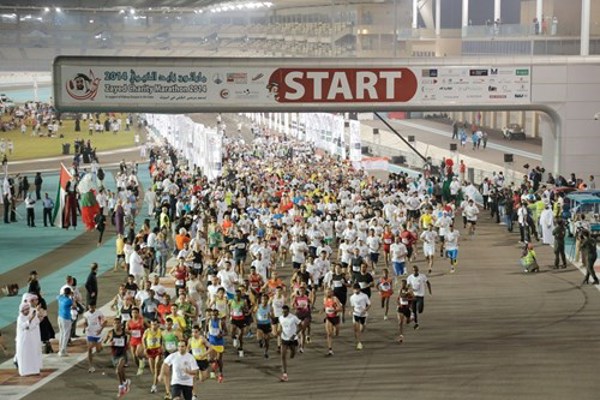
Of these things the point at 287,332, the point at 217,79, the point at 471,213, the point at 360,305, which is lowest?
the point at 287,332

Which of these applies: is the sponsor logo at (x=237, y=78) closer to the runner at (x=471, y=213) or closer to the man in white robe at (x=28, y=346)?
the runner at (x=471, y=213)

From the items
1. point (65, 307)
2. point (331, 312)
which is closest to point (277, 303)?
point (331, 312)

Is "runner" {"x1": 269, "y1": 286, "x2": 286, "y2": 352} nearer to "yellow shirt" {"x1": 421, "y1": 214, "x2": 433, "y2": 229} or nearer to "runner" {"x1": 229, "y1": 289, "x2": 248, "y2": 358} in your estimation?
"runner" {"x1": 229, "y1": 289, "x2": 248, "y2": 358}

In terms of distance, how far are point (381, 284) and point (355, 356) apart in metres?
3.00

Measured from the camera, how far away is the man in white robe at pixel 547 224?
32812mm

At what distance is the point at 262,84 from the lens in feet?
113

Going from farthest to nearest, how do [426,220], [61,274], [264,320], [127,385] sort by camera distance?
[426,220], [61,274], [264,320], [127,385]

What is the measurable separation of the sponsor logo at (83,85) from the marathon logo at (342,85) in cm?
505

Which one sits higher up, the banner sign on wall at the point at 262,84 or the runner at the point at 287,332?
the banner sign on wall at the point at 262,84

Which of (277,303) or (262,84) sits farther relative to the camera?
(262,84)

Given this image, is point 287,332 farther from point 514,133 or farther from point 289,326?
point 514,133

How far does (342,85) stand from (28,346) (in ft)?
55.4

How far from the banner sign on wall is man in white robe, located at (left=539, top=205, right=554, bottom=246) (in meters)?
4.55

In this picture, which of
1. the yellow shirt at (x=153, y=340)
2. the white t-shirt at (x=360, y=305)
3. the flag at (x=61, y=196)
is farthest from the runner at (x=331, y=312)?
the flag at (x=61, y=196)
